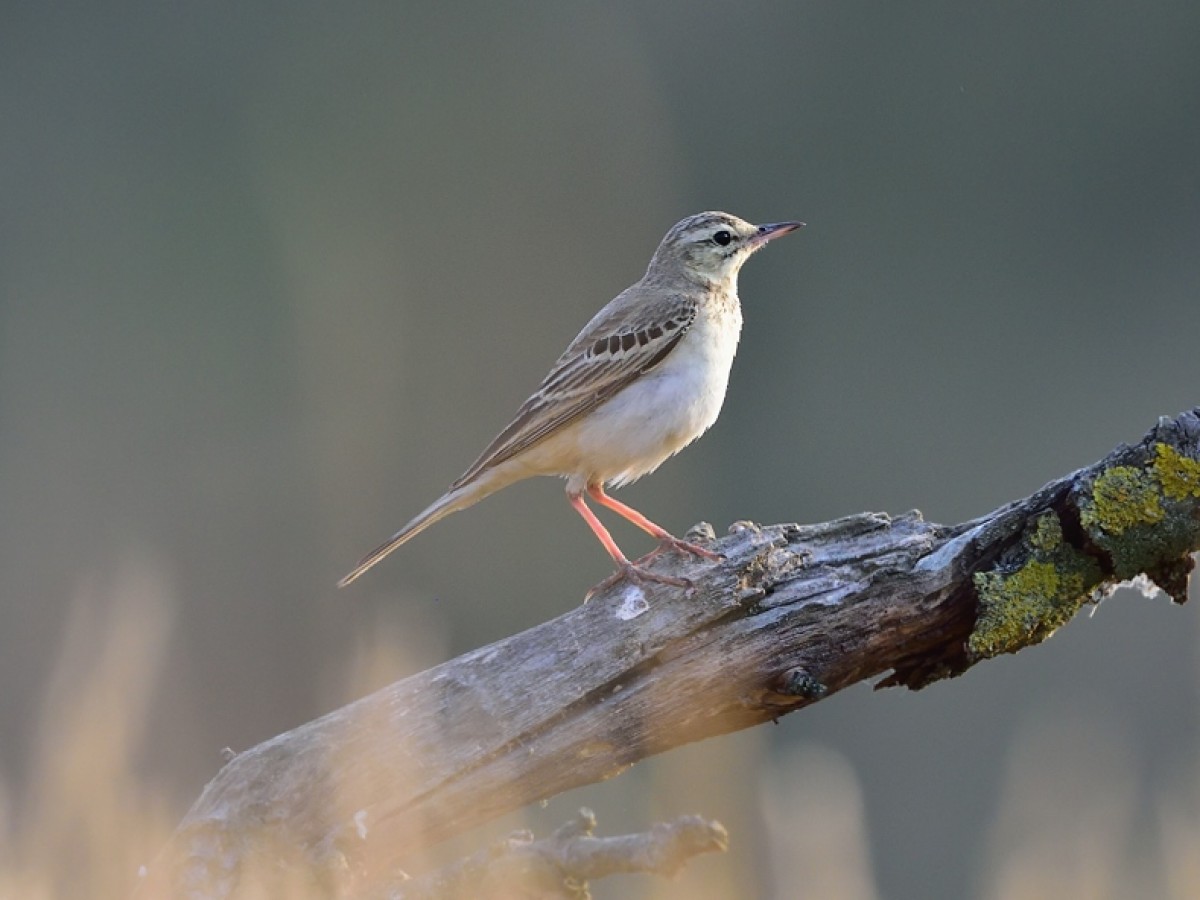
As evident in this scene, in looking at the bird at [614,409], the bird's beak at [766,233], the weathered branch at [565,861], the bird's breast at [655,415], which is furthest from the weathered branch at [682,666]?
the bird's beak at [766,233]

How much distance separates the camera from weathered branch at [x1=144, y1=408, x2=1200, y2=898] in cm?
629

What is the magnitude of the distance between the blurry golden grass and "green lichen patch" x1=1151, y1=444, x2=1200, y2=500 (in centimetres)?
98

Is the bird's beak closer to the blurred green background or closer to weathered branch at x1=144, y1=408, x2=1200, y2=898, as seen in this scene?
the blurred green background

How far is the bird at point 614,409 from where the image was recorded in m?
8.90

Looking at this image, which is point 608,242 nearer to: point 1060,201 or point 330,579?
point 1060,201

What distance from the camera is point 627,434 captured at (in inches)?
351

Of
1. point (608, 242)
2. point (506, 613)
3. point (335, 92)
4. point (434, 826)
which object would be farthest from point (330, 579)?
point (335, 92)

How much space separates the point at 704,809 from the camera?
628 cm

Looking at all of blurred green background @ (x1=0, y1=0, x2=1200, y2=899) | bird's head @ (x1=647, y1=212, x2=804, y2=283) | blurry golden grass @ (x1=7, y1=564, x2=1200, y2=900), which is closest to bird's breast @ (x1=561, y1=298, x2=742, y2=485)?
bird's head @ (x1=647, y1=212, x2=804, y2=283)

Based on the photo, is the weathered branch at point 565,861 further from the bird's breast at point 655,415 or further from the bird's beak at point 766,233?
the bird's beak at point 766,233

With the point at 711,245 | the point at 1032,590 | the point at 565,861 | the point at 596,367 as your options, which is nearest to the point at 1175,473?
the point at 1032,590

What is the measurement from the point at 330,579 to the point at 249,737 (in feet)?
18.4

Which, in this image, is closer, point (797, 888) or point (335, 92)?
point (797, 888)

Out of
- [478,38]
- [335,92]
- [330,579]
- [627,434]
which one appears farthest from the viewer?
[478,38]
